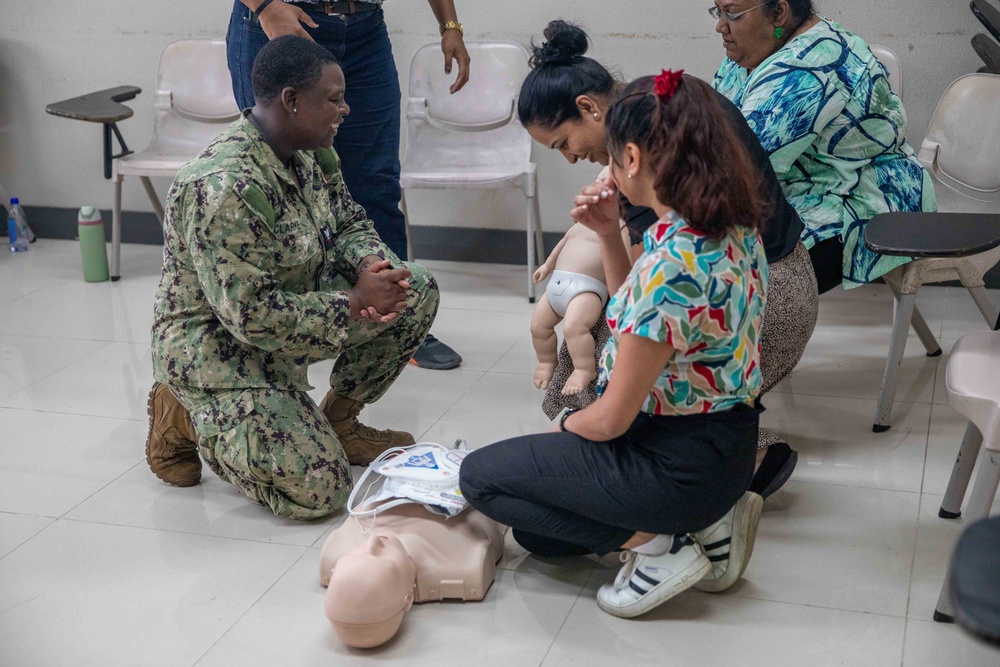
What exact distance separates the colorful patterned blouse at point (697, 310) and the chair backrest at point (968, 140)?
166 cm

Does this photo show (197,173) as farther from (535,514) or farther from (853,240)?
(853,240)

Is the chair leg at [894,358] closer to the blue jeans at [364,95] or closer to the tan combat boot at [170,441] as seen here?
the blue jeans at [364,95]

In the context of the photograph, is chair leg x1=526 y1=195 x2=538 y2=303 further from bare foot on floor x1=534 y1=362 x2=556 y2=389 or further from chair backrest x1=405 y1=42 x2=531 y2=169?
bare foot on floor x1=534 y1=362 x2=556 y2=389

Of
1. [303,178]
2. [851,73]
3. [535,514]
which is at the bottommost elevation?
[535,514]

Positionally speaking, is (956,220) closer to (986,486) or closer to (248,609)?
(986,486)

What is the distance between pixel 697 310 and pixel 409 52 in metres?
2.93

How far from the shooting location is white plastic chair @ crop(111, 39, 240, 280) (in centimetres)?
445

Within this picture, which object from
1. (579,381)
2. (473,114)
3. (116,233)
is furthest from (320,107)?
(116,233)

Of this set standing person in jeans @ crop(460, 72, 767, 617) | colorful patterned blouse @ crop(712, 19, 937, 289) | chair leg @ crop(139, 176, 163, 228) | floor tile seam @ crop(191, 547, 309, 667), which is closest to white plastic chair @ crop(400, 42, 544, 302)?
chair leg @ crop(139, 176, 163, 228)

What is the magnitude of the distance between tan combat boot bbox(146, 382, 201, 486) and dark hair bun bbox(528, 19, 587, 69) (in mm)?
1207

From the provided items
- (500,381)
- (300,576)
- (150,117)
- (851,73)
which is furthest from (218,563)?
(150,117)

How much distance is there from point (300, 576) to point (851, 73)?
189 cm

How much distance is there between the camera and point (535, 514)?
6.68 feet

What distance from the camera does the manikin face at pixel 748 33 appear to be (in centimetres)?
276
